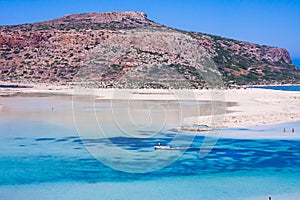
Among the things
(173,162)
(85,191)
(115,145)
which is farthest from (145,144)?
(85,191)

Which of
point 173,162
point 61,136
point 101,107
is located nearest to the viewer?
point 173,162

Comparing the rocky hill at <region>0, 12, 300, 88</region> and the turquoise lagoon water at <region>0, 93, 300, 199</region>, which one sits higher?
the rocky hill at <region>0, 12, 300, 88</region>

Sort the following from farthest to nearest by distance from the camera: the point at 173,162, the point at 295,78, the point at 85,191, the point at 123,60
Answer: the point at 295,78 < the point at 123,60 < the point at 173,162 < the point at 85,191

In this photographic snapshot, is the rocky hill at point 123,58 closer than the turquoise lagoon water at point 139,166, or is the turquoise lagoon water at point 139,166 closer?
the turquoise lagoon water at point 139,166

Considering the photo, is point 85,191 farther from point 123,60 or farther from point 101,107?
point 123,60

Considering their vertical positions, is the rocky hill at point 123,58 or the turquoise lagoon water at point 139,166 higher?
the rocky hill at point 123,58
